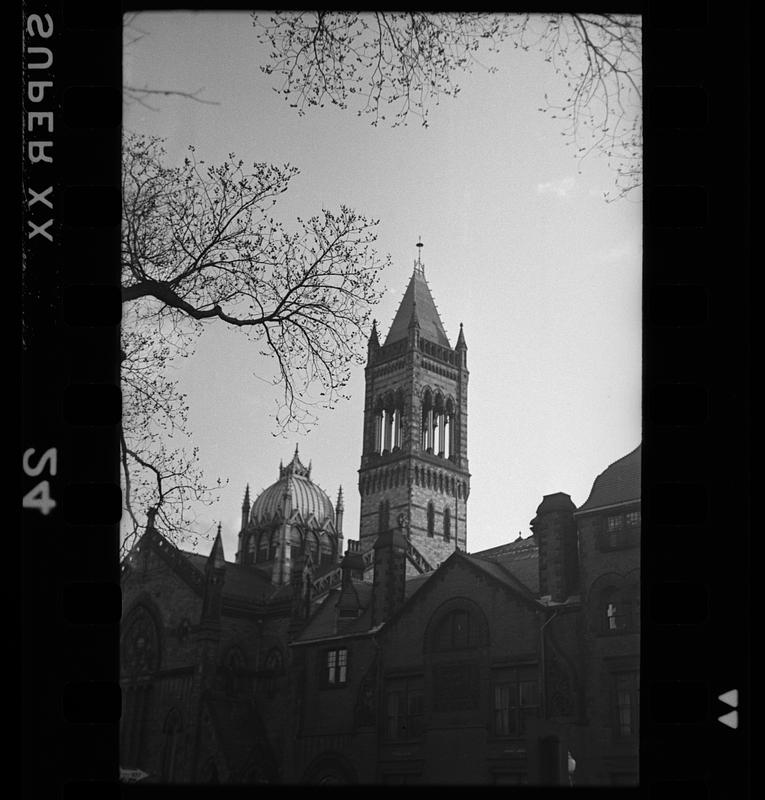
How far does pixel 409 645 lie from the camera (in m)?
17.8

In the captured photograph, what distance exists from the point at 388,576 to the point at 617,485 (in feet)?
26.3

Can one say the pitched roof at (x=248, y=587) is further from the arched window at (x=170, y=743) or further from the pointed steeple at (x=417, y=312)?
the pointed steeple at (x=417, y=312)

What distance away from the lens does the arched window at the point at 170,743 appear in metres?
18.4

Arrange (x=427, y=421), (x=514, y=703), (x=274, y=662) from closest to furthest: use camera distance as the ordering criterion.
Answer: (x=514, y=703)
(x=274, y=662)
(x=427, y=421)

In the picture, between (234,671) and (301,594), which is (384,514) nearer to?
(301,594)

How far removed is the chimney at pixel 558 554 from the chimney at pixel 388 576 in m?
3.45

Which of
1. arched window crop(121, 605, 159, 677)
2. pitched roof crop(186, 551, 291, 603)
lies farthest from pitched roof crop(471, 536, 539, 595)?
arched window crop(121, 605, 159, 677)

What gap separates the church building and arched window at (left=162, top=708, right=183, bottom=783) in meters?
0.05

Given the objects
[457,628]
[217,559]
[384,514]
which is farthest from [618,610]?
[384,514]

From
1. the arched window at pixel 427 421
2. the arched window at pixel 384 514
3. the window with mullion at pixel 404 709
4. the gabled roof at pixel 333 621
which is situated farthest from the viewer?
the arched window at pixel 384 514

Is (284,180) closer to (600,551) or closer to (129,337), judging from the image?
(129,337)

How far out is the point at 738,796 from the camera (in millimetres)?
5160
